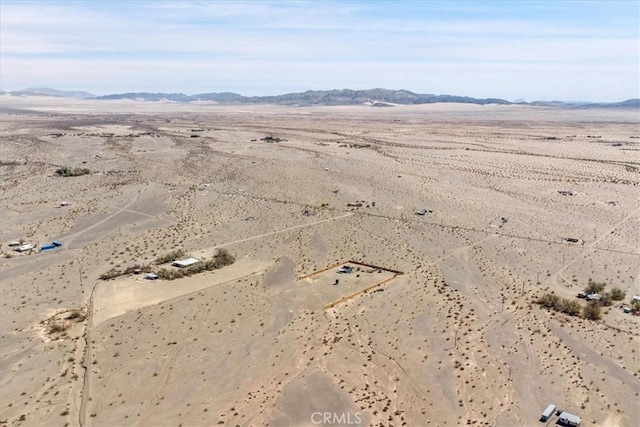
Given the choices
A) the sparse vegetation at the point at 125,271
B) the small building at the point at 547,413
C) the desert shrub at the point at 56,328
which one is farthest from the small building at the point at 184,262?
the small building at the point at 547,413

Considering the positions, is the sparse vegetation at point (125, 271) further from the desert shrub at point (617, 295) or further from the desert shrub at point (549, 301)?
the desert shrub at point (617, 295)

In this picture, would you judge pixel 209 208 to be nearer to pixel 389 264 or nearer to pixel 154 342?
pixel 389 264

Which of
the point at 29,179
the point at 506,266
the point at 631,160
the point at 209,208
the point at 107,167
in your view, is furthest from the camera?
the point at 631,160

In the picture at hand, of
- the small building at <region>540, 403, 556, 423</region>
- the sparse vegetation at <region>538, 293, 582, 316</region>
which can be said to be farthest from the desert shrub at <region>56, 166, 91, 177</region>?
the small building at <region>540, 403, 556, 423</region>

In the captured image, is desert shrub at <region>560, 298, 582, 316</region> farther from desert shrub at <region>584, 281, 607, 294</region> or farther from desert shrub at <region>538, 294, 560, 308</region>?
desert shrub at <region>584, 281, 607, 294</region>

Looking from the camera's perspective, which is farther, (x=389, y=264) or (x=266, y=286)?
(x=389, y=264)

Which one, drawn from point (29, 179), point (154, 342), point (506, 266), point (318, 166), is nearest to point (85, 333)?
point (154, 342)

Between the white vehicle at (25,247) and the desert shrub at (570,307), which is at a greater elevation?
the desert shrub at (570,307)
